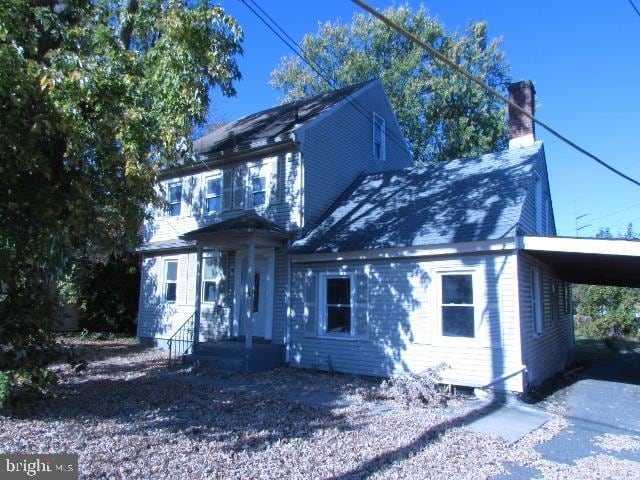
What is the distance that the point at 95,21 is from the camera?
32.1 feet

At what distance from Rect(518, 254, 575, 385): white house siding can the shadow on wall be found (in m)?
0.71

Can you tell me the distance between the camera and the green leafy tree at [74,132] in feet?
22.8

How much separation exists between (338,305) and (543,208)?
6682 mm

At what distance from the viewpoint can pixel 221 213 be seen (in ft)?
Answer: 47.9

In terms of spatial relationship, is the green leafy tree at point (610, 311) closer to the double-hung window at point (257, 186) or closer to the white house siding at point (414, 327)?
the white house siding at point (414, 327)

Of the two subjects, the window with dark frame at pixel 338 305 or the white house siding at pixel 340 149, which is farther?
the white house siding at pixel 340 149

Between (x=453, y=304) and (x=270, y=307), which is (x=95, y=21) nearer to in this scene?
(x=270, y=307)

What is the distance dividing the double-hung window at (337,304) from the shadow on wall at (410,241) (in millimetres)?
275

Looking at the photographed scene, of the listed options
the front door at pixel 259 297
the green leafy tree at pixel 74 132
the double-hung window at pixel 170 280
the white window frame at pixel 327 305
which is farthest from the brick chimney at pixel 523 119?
the double-hung window at pixel 170 280

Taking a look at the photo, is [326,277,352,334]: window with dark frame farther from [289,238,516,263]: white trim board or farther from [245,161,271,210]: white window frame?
[245,161,271,210]: white window frame

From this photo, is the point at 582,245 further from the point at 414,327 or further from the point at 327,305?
the point at 327,305

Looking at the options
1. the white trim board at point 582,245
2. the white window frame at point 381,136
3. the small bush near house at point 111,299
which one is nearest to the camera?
the white trim board at point 582,245

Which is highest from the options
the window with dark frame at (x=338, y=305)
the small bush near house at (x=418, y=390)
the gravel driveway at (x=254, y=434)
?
the window with dark frame at (x=338, y=305)

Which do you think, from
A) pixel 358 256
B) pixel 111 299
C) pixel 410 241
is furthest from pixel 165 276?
pixel 410 241
